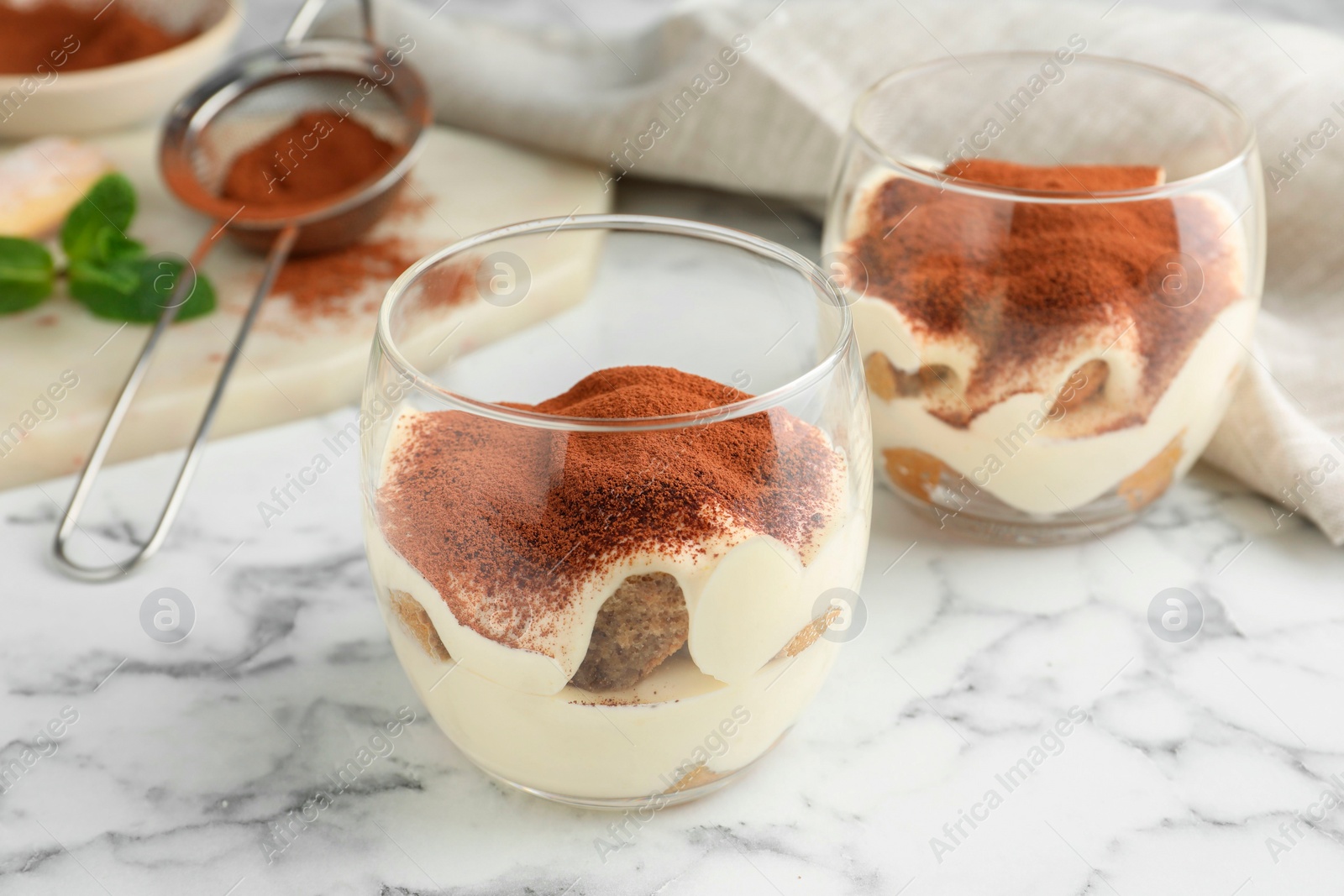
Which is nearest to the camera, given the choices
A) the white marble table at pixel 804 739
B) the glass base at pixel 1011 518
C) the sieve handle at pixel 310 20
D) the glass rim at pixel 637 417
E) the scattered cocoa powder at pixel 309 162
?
the glass rim at pixel 637 417

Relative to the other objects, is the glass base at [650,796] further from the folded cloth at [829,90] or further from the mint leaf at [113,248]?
the mint leaf at [113,248]

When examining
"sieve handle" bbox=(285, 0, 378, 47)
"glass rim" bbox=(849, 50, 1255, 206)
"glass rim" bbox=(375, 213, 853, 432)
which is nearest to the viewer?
"glass rim" bbox=(375, 213, 853, 432)

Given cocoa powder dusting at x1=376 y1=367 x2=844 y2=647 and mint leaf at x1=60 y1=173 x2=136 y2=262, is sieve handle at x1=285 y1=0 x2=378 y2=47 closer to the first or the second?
mint leaf at x1=60 y1=173 x2=136 y2=262

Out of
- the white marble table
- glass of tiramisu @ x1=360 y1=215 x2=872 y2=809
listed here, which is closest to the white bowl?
the white marble table

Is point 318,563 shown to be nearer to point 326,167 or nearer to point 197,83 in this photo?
point 326,167

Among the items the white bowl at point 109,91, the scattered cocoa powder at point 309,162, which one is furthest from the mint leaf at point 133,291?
the white bowl at point 109,91

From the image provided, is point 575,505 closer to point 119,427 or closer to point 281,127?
point 119,427

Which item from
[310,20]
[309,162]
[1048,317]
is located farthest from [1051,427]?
[310,20]
